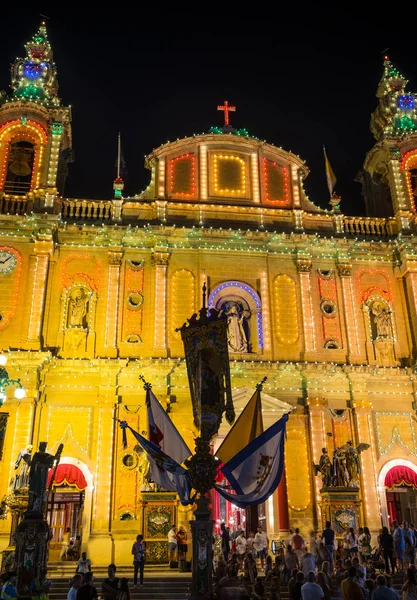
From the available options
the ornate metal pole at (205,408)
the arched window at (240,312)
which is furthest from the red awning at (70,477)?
the ornate metal pole at (205,408)

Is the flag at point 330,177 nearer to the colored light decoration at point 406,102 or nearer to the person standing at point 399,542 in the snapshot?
the colored light decoration at point 406,102

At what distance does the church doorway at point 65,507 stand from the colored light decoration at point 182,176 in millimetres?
11807

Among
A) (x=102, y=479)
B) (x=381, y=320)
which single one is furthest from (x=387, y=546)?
(x=381, y=320)

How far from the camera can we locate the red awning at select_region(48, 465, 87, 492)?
68.1 feet

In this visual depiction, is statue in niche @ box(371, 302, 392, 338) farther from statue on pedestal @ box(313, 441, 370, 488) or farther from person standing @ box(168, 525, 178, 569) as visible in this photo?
person standing @ box(168, 525, 178, 569)

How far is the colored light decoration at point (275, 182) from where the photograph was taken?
2661 centimetres

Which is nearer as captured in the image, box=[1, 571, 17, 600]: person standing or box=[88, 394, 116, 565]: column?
box=[1, 571, 17, 600]: person standing

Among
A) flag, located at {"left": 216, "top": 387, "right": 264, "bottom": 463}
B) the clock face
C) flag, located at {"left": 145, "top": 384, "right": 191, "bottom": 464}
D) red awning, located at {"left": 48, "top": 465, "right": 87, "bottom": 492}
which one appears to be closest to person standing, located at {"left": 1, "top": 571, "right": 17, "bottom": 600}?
flag, located at {"left": 145, "top": 384, "right": 191, "bottom": 464}

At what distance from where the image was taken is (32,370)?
21.4m

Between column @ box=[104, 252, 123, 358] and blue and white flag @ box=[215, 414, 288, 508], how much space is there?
Answer: 9852 millimetres

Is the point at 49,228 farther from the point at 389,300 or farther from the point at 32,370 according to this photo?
the point at 389,300

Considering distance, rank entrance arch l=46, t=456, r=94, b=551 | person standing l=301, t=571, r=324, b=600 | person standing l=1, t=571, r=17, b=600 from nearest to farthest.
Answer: person standing l=301, t=571, r=324, b=600 → person standing l=1, t=571, r=17, b=600 → entrance arch l=46, t=456, r=94, b=551

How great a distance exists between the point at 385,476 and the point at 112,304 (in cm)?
1172

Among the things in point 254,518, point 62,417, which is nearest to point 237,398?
point 254,518
